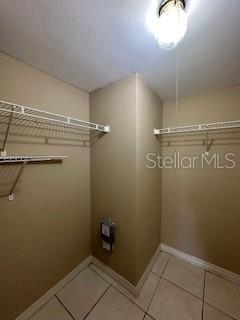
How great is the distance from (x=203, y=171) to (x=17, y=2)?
6.52ft

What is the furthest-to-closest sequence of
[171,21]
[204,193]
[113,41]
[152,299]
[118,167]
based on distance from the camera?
[204,193] → [118,167] → [152,299] → [113,41] → [171,21]

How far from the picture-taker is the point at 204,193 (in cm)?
171

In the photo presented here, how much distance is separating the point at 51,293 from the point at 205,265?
1678 millimetres

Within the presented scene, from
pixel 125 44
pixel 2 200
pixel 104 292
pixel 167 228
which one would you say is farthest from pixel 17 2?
pixel 167 228

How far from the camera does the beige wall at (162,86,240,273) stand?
5.11 ft

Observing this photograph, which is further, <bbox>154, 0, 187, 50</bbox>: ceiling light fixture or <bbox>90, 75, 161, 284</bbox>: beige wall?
<bbox>90, 75, 161, 284</bbox>: beige wall

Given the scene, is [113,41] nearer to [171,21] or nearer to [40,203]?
[171,21]

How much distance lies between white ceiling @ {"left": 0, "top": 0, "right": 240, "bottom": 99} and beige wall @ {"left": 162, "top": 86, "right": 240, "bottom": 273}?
0.31 metres

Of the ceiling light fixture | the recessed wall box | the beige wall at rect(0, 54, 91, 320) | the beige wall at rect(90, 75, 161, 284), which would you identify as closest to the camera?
the ceiling light fixture

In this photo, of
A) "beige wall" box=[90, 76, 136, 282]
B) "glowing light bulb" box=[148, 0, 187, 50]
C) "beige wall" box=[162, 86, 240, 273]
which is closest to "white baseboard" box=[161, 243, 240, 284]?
"beige wall" box=[162, 86, 240, 273]

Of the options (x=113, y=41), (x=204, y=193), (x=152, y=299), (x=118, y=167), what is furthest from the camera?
(x=204, y=193)

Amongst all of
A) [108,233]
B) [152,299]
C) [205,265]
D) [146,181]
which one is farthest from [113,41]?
[205,265]

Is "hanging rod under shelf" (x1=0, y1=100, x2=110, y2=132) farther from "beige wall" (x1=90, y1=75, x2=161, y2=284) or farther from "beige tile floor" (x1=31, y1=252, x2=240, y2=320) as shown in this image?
"beige tile floor" (x1=31, y1=252, x2=240, y2=320)

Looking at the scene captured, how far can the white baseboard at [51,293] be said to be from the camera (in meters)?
1.23
